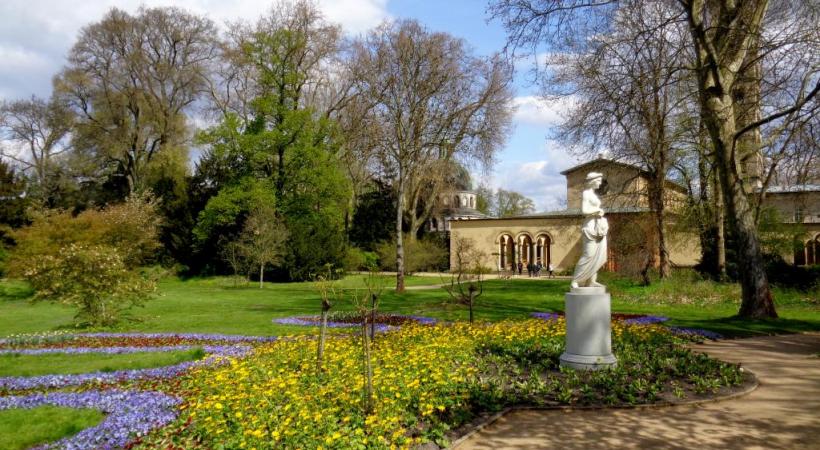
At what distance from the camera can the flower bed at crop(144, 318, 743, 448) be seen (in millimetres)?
5348

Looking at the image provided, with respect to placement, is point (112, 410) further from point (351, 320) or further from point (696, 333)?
point (696, 333)

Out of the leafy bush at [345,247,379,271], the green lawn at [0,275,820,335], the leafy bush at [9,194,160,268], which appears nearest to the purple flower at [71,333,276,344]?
the green lawn at [0,275,820,335]

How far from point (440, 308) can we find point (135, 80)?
30.2 metres

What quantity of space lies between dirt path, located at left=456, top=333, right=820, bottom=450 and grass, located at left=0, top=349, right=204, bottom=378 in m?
6.20

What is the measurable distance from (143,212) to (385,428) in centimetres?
3216

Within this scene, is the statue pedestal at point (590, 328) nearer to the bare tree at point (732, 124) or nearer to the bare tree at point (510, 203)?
the bare tree at point (732, 124)

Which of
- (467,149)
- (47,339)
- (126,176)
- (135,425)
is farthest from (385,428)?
(126,176)

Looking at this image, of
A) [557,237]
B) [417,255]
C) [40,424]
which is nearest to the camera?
[40,424]

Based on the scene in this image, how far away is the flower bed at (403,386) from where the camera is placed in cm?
535

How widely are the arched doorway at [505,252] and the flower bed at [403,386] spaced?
32.0 m

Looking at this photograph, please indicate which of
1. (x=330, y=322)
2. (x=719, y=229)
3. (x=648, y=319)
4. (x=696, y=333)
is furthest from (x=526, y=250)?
(x=696, y=333)

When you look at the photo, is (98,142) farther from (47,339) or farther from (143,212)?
(47,339)

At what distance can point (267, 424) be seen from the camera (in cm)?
538

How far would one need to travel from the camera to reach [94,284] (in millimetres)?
14078
